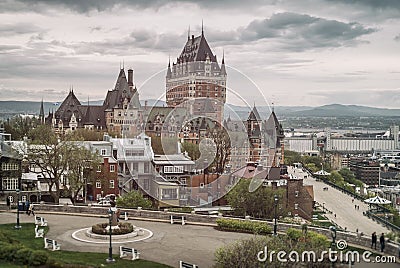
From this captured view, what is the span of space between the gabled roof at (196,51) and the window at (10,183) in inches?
1650

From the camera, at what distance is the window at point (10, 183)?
3275cm

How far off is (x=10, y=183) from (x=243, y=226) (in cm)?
1698

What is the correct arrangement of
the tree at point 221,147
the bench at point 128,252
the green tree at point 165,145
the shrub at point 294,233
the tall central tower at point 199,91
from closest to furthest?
the bench at point 128,252, the shrub at point 294,233, the tall central tower at point 199,91, the tree at point 221,147, the green tree at point 165,145

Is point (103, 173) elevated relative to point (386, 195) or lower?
elevated

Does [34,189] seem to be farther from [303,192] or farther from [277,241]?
[277,241]

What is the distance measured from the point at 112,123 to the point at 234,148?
42.2 meters

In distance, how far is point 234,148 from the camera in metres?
41.5

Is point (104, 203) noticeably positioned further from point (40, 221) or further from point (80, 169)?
point (40, 221)

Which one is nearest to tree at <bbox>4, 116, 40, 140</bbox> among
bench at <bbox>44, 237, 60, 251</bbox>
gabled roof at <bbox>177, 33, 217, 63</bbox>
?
gabled roof at <bbox>177, 33, 217, 63</bbox>

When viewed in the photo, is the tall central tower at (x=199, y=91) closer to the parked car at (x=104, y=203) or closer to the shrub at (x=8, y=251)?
the parked car at (x=104, y=203)

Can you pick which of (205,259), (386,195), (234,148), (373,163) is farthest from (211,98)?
(373,163)

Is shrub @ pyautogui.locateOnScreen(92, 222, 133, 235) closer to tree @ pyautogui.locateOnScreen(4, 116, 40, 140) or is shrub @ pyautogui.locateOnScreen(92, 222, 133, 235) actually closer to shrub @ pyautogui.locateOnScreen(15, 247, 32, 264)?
shrub @ pyautogui.locateOnScreen(15, 247, 32, 264)

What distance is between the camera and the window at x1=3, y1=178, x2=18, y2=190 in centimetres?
3275

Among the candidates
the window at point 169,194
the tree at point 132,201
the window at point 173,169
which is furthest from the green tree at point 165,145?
the tree at point 132,201
